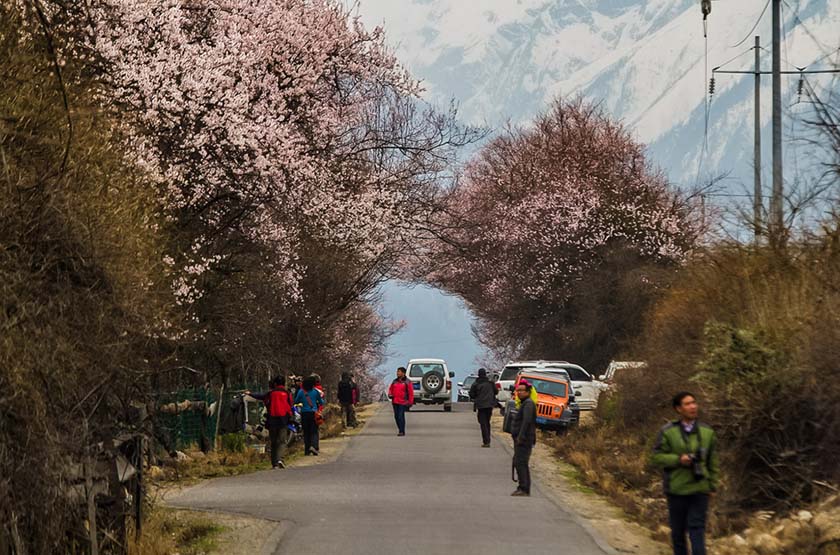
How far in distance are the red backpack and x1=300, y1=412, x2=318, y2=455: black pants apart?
295cm

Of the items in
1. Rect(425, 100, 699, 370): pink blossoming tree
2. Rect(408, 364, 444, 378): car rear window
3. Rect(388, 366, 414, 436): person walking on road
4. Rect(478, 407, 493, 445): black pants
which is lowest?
Rect(478, 407, 493, 445): black pants

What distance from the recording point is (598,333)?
57156mm

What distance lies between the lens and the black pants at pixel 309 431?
31.2 meters

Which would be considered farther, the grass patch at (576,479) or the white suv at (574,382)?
the white suv at (574,382)

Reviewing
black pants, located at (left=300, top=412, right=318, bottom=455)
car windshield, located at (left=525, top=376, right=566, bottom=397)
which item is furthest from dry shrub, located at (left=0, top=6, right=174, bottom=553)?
car windshield, located at (left=525, top=376, right=566, bottom=397)

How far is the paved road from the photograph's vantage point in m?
16.5

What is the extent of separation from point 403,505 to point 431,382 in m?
37.1

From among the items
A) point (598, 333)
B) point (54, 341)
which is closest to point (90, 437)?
point (54, 341)

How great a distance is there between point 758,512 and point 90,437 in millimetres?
8740

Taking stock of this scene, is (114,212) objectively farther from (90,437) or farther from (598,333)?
(598,333)

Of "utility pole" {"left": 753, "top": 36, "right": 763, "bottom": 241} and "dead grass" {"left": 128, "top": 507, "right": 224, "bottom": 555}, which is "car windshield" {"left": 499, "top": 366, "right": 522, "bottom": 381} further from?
"dead grass" {"left": 128, "top": 507, "right": 224, "bottom": 555}

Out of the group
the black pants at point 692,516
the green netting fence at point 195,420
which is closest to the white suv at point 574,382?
the green netting fence at point 195,420

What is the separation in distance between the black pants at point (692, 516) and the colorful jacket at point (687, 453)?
0.11m

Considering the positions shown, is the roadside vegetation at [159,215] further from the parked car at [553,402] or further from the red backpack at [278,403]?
the parked car at [553,402]
